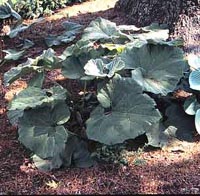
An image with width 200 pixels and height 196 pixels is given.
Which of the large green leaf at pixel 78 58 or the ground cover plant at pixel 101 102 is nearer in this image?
the ground cover plant at pixel 101 102

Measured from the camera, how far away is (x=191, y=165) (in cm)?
275

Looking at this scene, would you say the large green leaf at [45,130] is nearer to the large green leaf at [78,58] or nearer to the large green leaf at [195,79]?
the large green leaf at [78,58]

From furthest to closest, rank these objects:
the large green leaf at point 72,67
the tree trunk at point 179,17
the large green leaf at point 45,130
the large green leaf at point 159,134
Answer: the tree trunk at point 179,17
the large green leaf at point 72,67
the large green leaf at point 159,134
the large green leaf at point 45,130

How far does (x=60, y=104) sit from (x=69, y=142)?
0.23 meters

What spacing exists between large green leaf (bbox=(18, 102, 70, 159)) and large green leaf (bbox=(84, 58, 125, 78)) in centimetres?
26

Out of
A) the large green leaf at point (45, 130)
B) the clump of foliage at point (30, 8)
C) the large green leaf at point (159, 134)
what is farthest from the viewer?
the clump of foliage at point (30, 8)

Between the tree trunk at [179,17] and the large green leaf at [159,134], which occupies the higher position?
the tree trunk at [179,17]

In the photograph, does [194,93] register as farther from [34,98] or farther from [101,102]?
[34,98]

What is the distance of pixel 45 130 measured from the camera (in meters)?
2.76

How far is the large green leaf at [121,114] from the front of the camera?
8.67 feet

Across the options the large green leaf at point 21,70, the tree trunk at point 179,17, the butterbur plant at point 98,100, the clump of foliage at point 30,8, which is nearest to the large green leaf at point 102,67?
the butterbur plant at point 98,100

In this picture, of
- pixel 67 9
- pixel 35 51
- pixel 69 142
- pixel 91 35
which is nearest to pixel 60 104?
pixel 69 142

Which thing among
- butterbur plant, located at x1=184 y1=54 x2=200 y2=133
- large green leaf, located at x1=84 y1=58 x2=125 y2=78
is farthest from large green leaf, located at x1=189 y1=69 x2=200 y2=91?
large green leaf, located at x1=84 y1=58 x2=125 y2=78

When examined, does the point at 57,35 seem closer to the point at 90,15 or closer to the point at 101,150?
the point at 90,15
